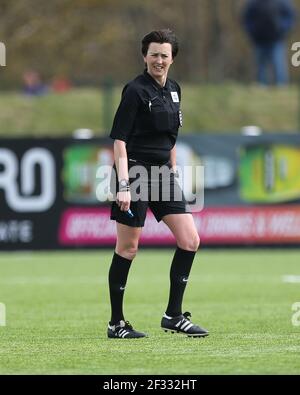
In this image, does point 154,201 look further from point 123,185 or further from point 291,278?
point 291,278

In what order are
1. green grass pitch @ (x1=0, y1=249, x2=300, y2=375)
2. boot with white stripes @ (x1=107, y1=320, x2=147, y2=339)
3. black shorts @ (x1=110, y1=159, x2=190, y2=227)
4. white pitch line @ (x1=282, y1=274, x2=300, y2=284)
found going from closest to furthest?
green grass pitch @ (x1=0, y1=249, x2=300, y2=375) → black shorts @ (x1=110, y1=159, x2=190, y2=227) → boot with white stripes @ (x1=107, y1=320, x2=147, y2=339) → white pitch line @ (x1=282, y1=274, x2=300, y2=284)

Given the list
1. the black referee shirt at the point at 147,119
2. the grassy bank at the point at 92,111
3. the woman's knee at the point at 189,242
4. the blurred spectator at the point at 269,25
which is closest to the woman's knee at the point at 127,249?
the woman's knee at the point at 189,242

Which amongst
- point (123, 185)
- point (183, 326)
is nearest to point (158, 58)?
point (123, 185)

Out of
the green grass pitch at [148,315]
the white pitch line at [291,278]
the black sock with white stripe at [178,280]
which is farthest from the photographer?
the white pitch line at [291,278]

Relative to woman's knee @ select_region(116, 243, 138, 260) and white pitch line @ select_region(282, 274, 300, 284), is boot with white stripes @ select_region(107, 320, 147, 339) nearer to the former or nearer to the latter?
woman's knee @ select_region(116, 243, 138, 260)

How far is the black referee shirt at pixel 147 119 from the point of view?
33.1 ft

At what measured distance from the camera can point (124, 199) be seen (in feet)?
32.7

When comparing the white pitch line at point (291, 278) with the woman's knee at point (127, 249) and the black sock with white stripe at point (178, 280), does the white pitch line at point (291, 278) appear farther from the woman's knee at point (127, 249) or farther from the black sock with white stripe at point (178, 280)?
the woman's knee at point (127, 249)

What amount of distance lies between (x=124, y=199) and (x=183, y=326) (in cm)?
116

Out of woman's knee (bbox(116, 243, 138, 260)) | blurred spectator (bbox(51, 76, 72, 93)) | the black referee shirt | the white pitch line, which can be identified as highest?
blurred spectator (bbox(51, 76, 72, 93))

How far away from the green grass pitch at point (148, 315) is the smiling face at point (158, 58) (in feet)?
6.76

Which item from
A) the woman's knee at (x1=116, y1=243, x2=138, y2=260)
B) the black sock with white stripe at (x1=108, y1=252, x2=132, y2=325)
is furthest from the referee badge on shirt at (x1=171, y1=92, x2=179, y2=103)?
the black sock with white stripe at (x1=108, y1=252, x2=132, y2=325)

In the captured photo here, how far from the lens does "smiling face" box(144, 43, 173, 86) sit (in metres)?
10.1
